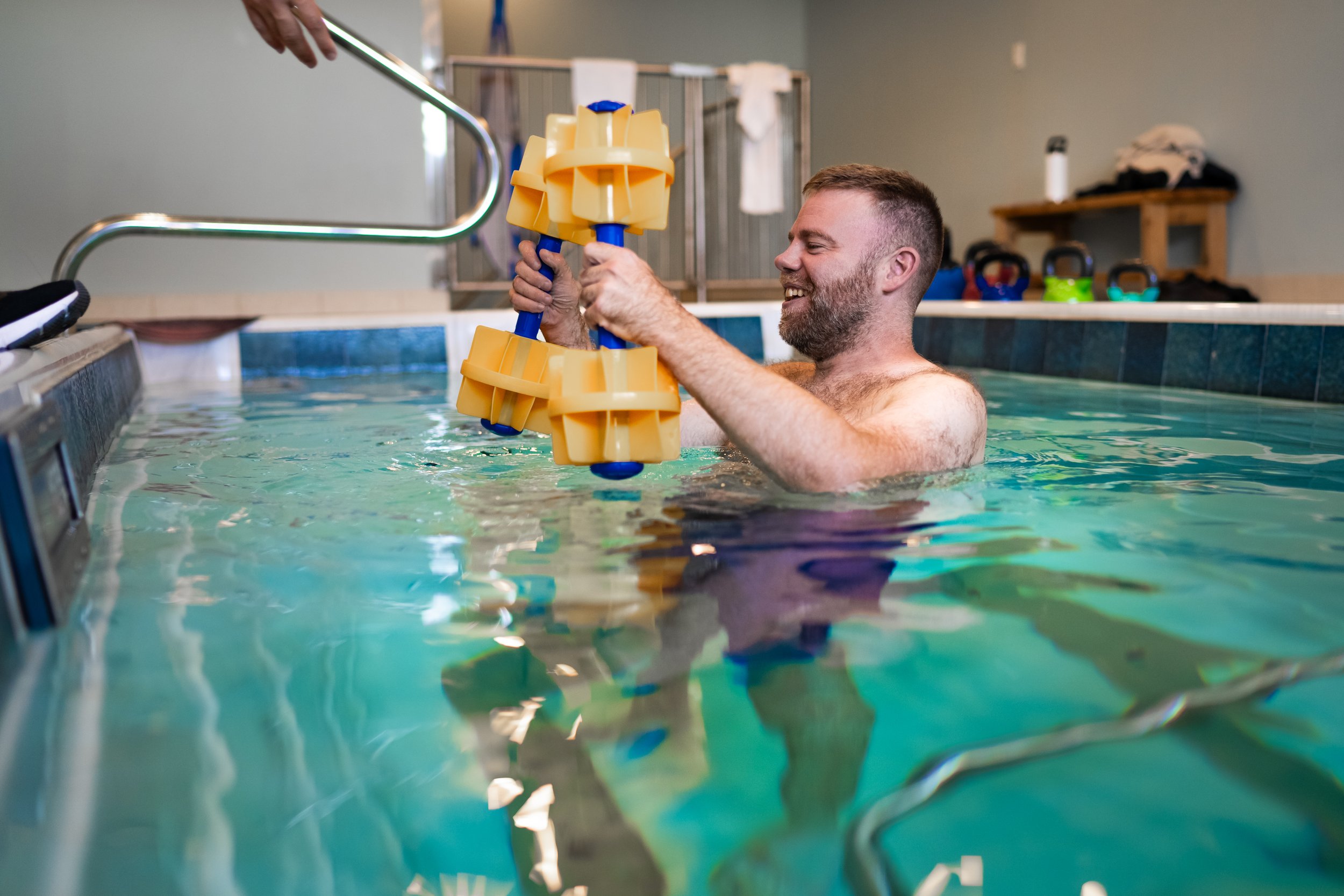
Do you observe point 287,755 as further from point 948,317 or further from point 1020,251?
point 1020,251

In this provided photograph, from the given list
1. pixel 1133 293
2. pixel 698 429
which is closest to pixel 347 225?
pixel 698 429

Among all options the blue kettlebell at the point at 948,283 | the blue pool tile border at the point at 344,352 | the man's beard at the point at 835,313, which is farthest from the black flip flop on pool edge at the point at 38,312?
the blue kettlebell at the point at 948,283

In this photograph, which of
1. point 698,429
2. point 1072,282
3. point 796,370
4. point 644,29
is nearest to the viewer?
point 698,429

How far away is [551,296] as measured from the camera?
172 cm

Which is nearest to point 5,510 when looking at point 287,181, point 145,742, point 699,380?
point 145,742

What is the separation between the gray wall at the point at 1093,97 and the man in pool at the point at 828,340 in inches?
148

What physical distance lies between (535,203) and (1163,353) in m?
2.67

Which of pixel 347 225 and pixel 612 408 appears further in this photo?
pixel 347 225

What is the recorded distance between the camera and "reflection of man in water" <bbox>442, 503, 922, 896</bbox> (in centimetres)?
68

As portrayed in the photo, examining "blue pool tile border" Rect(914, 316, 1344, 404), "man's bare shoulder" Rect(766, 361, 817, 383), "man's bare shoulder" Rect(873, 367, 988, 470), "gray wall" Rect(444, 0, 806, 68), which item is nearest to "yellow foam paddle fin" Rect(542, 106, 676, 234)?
"man's bare shoulder" Rect(873, 367, 988, 470)

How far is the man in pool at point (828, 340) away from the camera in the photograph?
4.50 ft

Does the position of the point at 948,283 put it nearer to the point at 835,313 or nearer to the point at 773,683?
the point at 835,313

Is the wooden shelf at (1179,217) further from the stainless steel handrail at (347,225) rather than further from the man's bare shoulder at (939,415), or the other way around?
the man's bare shoulder at (939,415)

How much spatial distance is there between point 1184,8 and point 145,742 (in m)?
6.02
